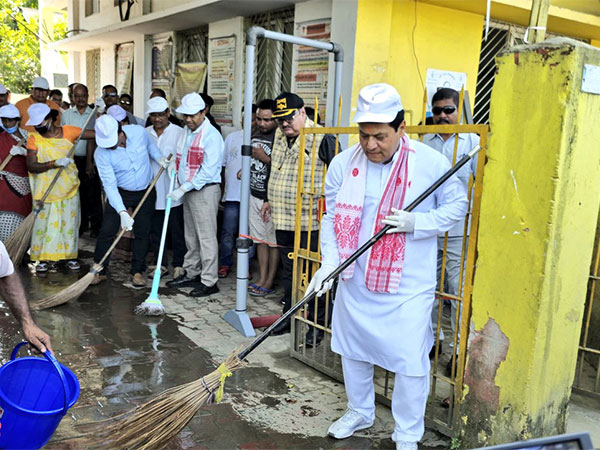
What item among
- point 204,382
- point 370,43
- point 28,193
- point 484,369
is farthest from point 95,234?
point 484,369

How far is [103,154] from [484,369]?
453 centimetres

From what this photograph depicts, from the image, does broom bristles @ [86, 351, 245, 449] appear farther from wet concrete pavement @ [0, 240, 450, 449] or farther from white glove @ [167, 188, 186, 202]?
white glove @ [167, 188, 186, 202]

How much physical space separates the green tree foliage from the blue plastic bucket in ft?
96.0

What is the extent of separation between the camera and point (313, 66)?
6.93m

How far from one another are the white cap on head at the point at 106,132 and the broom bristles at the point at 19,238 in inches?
50.2

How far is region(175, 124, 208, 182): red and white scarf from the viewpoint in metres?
6.04

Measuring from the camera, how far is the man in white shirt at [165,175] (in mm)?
6692

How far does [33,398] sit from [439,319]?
224 centimetres

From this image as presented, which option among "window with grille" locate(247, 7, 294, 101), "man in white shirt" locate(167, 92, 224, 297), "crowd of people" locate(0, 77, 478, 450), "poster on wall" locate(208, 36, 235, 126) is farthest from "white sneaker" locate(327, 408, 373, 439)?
"poster on wall" locate(208, 36, 235, 126)

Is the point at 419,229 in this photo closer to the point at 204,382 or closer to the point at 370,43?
the point at 204,382

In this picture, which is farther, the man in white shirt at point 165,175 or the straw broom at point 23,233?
the man in white shirt at point 165,175

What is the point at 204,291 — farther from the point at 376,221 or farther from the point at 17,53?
the point at 17,53

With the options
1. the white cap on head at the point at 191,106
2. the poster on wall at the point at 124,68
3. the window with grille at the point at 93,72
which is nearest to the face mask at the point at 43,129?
the white cap on head at the point at 191,106

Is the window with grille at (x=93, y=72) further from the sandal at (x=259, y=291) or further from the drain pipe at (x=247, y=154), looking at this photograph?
the drain pipe at (x=247, y=154)
